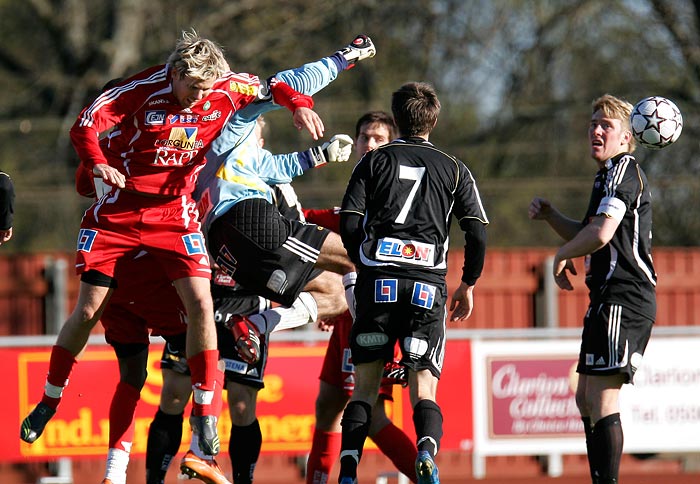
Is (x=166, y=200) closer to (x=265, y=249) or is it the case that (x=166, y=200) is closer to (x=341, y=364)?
(x=265, y=249)

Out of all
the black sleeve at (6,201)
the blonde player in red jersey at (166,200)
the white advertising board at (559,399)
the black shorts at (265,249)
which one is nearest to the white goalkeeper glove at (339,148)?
the black shorts at (265,249)

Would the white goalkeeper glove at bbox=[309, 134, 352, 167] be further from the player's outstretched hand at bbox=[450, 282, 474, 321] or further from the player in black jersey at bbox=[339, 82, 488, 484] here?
the player's outstretched hand at bbox=[450, 282, 474, 321]

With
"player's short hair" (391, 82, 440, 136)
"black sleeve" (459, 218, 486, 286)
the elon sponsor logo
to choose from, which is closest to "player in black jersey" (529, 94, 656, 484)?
"black sleeve" (459, 218, 486, 286)

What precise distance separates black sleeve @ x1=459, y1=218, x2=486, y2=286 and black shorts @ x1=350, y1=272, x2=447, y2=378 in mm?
195

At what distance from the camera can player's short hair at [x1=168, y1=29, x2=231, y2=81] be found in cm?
573

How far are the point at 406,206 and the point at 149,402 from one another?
4553 millimetres

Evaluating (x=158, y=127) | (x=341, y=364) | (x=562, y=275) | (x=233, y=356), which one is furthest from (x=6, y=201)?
(x=562, y=275)

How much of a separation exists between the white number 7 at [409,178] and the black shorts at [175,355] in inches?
61.4

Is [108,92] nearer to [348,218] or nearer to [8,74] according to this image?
[348,218]

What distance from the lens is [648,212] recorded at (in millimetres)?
6219

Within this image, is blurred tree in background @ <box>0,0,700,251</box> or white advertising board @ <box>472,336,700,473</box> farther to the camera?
blurred tree in background @ <box>0,0,700,251</box>

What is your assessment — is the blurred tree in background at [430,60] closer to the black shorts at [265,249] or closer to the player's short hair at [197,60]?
the black shorts at [265,249]

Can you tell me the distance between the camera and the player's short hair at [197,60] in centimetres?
573

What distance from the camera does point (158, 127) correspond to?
588cm
